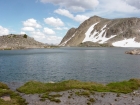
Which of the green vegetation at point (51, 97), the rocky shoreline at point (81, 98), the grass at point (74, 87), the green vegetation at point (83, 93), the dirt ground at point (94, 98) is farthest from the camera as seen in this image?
the grass at point (74, 87)

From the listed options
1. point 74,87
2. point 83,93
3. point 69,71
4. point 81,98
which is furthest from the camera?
point 69,71

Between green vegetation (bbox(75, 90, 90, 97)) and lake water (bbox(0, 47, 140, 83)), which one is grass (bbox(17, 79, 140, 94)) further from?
lake water (bbox(0, 47, 140, 83))

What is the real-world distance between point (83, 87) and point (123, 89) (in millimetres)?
7923

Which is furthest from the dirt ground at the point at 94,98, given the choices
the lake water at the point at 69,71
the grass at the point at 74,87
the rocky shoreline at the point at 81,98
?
the lake water at the point at 69,71

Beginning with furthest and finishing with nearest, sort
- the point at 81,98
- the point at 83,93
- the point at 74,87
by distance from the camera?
the point at 74,87
the point at 83,93
the point at 81,98

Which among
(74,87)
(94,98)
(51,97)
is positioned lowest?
(94,98)

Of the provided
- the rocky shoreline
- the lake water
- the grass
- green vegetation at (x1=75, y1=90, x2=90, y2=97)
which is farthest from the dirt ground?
the lake water

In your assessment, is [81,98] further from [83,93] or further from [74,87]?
[74,87]

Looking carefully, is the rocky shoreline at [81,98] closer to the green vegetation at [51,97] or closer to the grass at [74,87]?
the green vegetation at [51,97]

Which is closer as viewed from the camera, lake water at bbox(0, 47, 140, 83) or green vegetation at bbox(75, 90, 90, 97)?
green vegetation at bbox(75, 90, 90, 97)

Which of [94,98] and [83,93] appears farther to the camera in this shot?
[83,93]

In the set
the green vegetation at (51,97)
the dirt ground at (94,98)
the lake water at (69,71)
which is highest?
the green vegetation at (51,97)

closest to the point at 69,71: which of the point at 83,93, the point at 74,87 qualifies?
the point at 74,87

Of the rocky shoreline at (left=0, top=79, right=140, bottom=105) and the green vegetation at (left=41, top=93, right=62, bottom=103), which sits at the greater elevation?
the green vegetation at (left=41, top=93, right=62, bottom=103)
